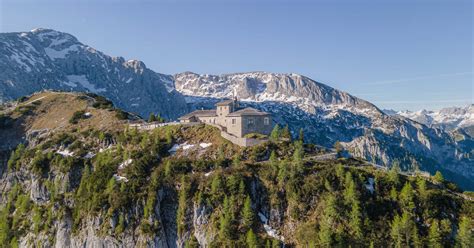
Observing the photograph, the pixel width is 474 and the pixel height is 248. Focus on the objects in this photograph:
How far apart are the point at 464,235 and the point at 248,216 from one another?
43.4 metres

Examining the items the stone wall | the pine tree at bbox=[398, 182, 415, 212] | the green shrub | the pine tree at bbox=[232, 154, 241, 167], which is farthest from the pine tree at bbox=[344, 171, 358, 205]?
the green shrub

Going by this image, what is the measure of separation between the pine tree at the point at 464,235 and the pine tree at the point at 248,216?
137ft

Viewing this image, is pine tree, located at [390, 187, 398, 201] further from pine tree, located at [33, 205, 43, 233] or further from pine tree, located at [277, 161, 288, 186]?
pine tree, located at [33, 205, 43, 233]

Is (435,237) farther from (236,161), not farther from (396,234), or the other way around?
(236,161)

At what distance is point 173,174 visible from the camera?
10019cm

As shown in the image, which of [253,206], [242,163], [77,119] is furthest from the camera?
[77,119]

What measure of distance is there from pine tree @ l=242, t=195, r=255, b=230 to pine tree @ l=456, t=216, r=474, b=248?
137 feet

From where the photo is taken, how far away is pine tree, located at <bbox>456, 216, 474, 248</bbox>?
68750 millimetres

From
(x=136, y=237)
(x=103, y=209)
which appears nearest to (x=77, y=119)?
(x=103, y=209)

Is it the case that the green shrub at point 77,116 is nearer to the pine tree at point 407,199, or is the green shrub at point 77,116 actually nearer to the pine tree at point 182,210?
the pine tree at point 182,210

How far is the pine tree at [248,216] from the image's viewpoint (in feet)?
278

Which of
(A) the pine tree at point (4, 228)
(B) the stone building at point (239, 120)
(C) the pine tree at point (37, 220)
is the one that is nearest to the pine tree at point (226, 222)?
(B) the stone building at point (239, 120)

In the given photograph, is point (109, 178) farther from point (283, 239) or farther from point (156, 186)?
point (283, 239)

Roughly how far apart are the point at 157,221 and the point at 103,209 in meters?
15.9
